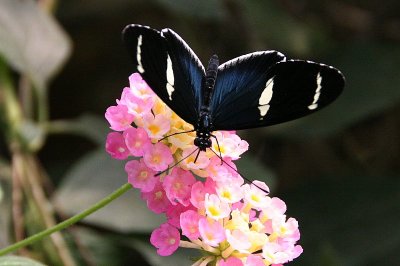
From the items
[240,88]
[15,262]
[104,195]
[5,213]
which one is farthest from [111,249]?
[240,88]

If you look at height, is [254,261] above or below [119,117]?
below

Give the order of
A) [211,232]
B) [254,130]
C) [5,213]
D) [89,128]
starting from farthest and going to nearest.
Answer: [254,130], [89,128], [5,213], [211,232]

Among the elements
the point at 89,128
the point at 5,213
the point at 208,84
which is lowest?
the point at 208,84

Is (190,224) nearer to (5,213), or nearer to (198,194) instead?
(198,194)

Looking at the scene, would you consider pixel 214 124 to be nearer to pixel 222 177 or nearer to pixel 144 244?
pixel 222 177

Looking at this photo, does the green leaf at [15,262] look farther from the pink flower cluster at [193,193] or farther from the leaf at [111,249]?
the leaf at [111,249]

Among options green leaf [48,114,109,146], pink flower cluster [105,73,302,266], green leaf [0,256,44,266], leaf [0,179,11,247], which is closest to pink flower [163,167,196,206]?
pink flower cluster [105,73,302,266]

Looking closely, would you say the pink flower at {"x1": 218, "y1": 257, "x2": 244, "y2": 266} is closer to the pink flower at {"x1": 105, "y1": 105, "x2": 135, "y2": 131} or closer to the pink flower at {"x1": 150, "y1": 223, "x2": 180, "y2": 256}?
the pink flower at {"x1": 150, "y1": 223, "x2": 180, "y2": 256}
